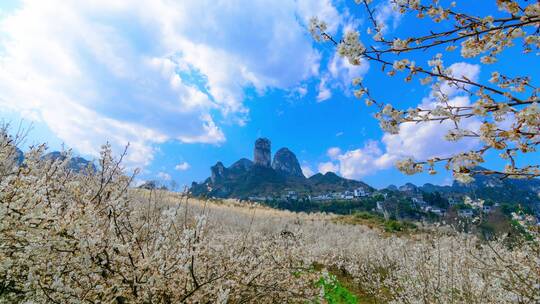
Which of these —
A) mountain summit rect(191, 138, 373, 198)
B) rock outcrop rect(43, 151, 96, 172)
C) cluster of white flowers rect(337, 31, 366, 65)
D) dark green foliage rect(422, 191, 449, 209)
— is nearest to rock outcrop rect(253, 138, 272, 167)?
mountain summit rect(191, 138, 373, 198)

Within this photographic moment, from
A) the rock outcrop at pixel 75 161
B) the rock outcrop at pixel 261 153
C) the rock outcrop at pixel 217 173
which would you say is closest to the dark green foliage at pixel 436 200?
the rock outcrop at pixel 261 153

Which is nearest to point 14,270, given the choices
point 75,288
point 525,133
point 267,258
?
point 75,288

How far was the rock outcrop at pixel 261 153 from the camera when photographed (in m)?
191

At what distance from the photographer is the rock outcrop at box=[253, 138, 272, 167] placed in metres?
191

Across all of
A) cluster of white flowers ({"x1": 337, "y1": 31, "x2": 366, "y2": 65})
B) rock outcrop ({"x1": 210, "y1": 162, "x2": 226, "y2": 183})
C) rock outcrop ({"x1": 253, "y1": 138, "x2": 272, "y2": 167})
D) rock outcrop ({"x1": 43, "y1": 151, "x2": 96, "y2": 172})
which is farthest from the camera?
rock outcrop ({"x1": 210, "y1": 162, "x2": 226, "y2": 183})

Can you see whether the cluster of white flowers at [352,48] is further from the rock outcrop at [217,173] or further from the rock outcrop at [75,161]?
the rock outcrop at [217,173]

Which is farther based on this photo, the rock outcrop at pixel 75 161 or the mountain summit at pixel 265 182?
the mountain summit at pixel 265 182

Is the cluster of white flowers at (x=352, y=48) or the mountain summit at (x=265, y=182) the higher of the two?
the mountain summit at (x=265, y=182)

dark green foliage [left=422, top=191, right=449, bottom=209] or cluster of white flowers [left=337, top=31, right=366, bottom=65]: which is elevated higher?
dark green foliage [left=422, top=191, right=449, bottom=209]

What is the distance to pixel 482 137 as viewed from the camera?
2.13 meters

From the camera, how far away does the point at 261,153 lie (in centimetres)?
19150

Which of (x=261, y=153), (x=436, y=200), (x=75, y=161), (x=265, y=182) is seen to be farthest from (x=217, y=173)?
(x=75, y=161)

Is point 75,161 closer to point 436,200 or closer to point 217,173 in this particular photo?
point 436,200

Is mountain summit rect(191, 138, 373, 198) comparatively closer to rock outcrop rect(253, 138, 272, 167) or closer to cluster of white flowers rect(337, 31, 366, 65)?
rock outcrop rect(253, 138, 272, 167)
